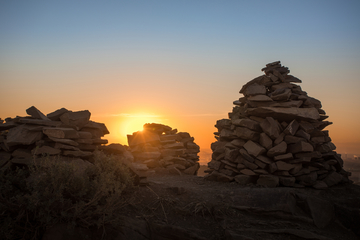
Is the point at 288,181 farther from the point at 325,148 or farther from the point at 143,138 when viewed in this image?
the point at 143,138

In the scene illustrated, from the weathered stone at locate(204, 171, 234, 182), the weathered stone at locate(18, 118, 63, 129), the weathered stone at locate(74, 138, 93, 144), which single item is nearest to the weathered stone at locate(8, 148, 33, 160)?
the weathered stone at locate(18, 118, 63, 129)

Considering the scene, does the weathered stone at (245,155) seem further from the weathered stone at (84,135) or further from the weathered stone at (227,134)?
the weathered stone at (84,135)

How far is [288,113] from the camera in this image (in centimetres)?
966

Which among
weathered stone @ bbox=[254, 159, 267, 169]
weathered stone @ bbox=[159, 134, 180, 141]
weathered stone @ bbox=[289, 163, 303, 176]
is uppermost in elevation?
weathered stone @ bbox=[159, 134, 180, 141]

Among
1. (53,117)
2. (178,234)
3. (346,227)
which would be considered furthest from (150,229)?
(53,117)

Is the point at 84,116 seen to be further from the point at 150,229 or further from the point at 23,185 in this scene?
the point at 150,229

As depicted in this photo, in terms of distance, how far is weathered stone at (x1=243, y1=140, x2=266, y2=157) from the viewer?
31.4 ft

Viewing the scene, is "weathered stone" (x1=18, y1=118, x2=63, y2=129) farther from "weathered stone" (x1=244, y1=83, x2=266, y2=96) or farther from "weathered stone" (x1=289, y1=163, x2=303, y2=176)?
"weathered stone" (x1=289, y1=163, x2=303, y2=176)

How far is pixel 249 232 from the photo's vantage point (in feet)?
19.9

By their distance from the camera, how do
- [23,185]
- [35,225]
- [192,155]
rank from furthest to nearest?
[192,155] < [23,185] < [35,225]

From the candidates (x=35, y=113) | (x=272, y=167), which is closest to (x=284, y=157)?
(x=272, y=167)

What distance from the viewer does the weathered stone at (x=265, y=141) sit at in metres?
9.64

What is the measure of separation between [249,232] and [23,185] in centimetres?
621

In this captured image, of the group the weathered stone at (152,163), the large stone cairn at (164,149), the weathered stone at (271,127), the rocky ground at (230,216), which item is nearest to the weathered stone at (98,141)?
the rocky ground at (230,216)
